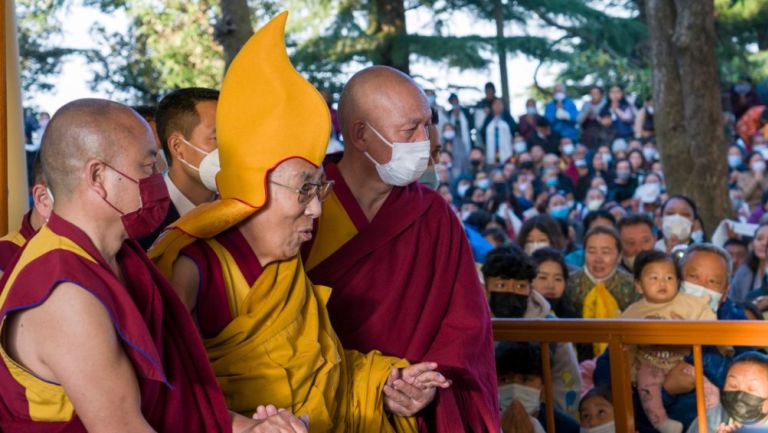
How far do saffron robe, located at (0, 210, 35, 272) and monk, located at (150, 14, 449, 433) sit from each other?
17.3 inches

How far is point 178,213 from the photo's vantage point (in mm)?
3615

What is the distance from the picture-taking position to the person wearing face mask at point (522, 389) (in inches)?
179

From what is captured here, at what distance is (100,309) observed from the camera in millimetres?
2223

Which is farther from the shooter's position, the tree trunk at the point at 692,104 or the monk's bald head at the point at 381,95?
the tree trunk at the point at 692,104

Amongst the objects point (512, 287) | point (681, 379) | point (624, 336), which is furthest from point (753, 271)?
point (624, 336)

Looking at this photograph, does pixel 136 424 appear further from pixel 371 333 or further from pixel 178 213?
pixel 178 213

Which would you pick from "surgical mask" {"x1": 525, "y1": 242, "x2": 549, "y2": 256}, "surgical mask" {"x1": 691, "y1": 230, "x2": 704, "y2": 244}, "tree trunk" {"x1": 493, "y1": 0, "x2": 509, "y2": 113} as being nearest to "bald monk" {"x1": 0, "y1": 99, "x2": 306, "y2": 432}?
"surgical mask" {"x1": 525, "y1": 242, "x2": 549, "y2": 256}

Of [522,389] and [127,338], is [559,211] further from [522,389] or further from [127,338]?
[127,338]

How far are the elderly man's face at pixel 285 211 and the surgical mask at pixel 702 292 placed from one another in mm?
2908

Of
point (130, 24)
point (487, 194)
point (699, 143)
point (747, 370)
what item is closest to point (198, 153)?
point (747, 370)

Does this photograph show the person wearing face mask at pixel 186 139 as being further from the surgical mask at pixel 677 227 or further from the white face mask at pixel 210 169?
the surgical mask at pixel 677 227

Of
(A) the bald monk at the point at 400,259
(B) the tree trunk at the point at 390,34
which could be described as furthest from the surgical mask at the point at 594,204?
(A) the bald monk at the point at 400,259

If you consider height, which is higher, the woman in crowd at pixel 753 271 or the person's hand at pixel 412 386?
the person's hand at pixel 412 386

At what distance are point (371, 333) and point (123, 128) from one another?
1148 millimetres
